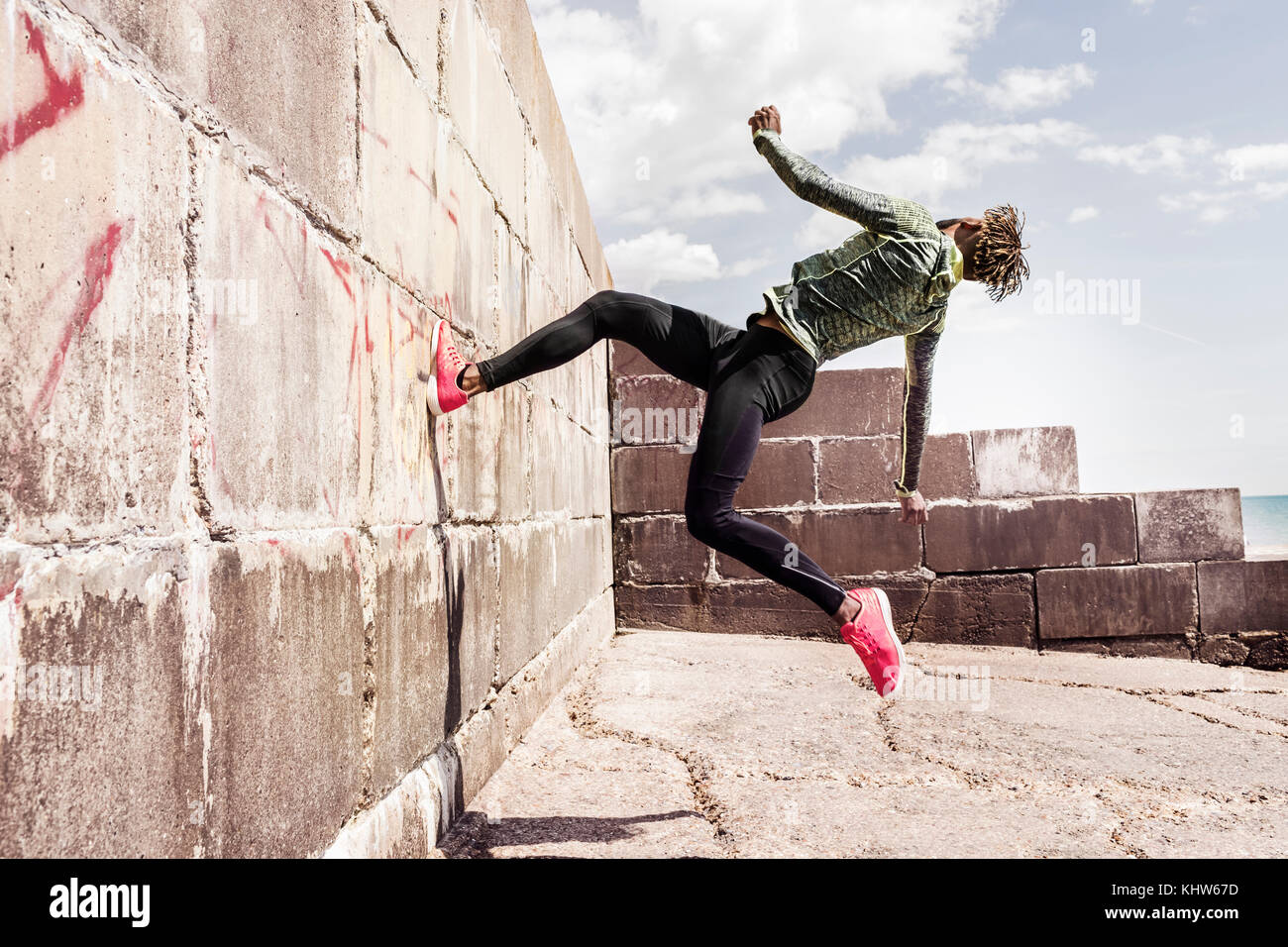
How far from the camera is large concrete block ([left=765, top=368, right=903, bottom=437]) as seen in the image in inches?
221

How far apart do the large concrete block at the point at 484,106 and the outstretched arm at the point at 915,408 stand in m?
1.29

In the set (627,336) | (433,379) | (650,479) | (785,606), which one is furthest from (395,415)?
(785,606)

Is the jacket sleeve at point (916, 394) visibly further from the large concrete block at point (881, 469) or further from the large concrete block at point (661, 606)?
the large concrete block at point (661, 606)

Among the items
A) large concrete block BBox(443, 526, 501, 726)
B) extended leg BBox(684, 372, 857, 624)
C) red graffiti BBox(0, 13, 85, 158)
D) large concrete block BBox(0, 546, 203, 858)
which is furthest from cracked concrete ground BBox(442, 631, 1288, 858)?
red graffiti BBox(0, 13, 85, 158)

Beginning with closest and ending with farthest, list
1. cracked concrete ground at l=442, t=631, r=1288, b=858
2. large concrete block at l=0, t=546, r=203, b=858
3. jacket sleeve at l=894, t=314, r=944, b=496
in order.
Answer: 1. large concrete block at l=0, t=546, r=203, b=858
2. cracked concrete ground at l=442, t=631, r=1288, b=858
3. jacket sleeve at l=894, t=314, r=944, b=496

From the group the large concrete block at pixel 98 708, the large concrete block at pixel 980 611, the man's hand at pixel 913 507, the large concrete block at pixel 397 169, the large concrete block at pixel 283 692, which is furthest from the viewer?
the large concrete block at pixel 980 611

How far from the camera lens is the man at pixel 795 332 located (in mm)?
2354

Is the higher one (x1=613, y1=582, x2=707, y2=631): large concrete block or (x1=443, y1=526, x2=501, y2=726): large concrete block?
(x1=443, y1=526, x2=501, y2=726): large concrete block

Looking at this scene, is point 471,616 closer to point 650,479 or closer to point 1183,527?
point 650,479

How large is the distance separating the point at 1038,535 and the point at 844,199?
→ 3.79 m

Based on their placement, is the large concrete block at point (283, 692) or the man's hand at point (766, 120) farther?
the man's hand at point (766, 120)

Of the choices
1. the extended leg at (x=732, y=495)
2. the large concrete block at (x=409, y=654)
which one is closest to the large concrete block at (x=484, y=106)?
the extended leg at (x=732, y=495)

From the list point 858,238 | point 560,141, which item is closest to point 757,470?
point 560,141

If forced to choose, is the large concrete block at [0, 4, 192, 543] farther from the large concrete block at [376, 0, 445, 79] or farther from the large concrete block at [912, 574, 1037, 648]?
the large concrete block at [912, 574, 1037, 648]
